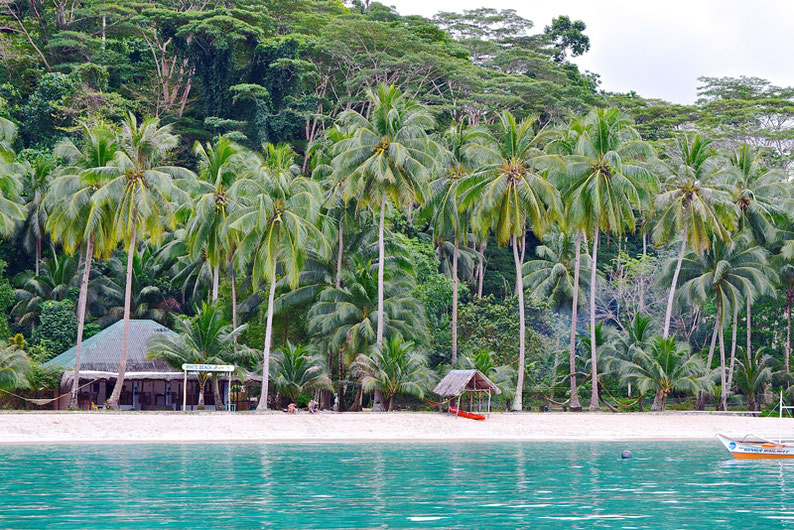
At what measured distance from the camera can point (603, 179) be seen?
148 feet

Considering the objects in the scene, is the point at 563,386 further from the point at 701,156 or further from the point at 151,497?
the point at 151,497

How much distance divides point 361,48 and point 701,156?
1035 inches

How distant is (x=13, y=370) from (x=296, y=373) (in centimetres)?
1202

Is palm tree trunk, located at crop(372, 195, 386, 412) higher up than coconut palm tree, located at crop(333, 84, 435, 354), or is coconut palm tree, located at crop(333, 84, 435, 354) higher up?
coconut palm tree, located at crop(333, 84, 435, 354)

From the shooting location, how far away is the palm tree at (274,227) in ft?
135

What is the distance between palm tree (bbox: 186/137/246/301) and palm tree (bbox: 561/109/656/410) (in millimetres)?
16110

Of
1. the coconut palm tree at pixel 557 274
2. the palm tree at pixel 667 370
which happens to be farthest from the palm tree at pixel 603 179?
the coconut palm tree at pixel 557 274

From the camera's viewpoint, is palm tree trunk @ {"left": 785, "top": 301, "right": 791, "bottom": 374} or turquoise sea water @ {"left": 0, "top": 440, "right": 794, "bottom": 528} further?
→ palm tree trunk @ {"left": 785, "top": 301, "right": 791, "bottom": 374}

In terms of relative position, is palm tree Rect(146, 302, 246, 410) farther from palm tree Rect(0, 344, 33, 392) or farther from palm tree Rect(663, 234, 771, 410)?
palm tree Rect(663, 234, 771, 410)

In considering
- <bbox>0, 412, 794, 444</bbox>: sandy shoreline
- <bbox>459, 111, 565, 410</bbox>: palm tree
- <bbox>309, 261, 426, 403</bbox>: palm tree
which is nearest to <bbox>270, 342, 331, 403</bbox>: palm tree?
<bbox>309, 261, 426, 403</bbox>: palm tree

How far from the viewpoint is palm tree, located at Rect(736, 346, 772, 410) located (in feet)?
163

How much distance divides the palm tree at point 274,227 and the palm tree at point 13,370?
998cm

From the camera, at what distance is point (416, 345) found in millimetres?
48812

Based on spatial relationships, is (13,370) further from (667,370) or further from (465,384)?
(667,370)
